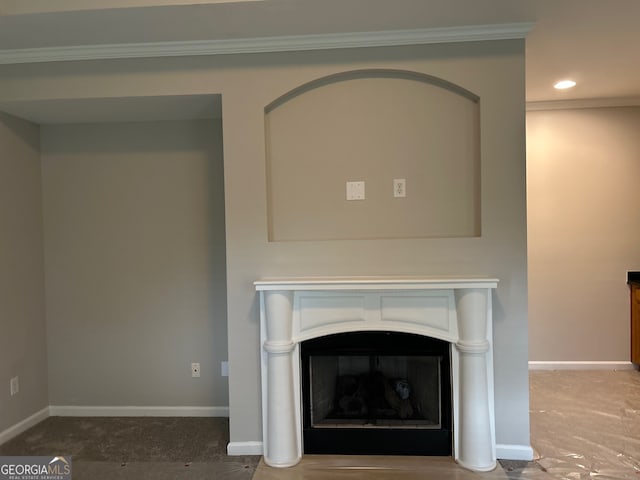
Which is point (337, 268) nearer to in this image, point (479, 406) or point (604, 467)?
point (479, 406)

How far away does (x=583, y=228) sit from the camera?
360 cm

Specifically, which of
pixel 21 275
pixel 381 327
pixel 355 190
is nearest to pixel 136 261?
pixel 21 275

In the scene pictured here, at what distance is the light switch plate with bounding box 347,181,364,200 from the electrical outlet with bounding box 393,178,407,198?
197 millimetres

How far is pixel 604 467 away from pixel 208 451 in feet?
7.33

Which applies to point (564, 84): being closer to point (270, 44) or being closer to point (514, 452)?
point (270, 44)

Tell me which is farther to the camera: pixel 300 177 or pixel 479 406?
pixel 300 177

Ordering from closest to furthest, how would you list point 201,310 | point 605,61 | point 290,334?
point 290,334 < point 605,61 < point 201,310

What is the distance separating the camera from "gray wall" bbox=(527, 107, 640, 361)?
3566 mm

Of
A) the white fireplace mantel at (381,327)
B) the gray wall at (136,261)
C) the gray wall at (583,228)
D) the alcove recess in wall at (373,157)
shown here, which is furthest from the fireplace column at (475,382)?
the gray wall at (583,228)

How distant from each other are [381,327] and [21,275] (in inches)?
97.4

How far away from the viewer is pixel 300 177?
242 cm

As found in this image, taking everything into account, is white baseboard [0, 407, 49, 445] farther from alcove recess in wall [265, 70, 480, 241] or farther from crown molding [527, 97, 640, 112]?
crown molding [527, 97, 640, 112]

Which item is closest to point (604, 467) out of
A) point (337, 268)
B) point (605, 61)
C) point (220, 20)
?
point (337, 268)

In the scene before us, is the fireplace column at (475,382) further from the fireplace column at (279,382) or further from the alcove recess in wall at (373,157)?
the fireplace column at (279,382)
